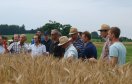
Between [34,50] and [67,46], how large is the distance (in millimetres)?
3317

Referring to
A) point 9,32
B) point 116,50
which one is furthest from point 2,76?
point 9,32

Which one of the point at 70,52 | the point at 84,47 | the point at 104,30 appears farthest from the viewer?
the point at 84,47

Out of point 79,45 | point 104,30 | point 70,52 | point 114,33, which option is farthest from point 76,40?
point 114,33

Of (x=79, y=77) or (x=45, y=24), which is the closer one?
(x=79, y=77)

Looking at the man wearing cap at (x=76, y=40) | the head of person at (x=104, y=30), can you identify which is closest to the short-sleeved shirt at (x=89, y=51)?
the head of person at (x=104, y=30)

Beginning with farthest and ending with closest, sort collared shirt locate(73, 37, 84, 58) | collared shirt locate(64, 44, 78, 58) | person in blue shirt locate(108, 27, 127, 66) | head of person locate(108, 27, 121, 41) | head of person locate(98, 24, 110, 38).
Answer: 1. collared shirt locate(73, 37, 84, 58)
2. head of person locate(98, 24, 110, 38)
3. collared shirt locate(64, 44, 78, 58)
4. head of person locate(108, 27, 121, 41)
5. person in blue shirt locate(108, 27, 127, 66)

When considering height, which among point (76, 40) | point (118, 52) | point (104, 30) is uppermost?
point (104, 30)

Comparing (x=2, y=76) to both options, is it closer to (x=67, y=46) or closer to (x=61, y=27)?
(x=67, y=46)

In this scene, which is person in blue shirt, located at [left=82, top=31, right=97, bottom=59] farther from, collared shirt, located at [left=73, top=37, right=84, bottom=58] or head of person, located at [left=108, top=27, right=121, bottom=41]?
head of person, located at [left=108, top=27, right=121, bottom=41]

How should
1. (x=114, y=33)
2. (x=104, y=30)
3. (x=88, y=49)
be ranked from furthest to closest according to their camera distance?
(x=88, y=49) → (x=104, y=30) → (x=114, y=33)

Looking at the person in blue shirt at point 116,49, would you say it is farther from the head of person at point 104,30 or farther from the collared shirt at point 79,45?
the collared shirt at point 79,45

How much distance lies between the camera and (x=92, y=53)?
9094 mm

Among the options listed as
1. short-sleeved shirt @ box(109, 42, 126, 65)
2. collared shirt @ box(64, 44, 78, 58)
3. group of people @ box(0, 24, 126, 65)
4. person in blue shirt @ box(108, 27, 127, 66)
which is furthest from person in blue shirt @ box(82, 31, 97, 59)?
short-sleeved shirt @ box(109, 42, 126, 65)

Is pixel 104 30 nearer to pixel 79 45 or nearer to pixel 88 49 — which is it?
pixel 88 49
